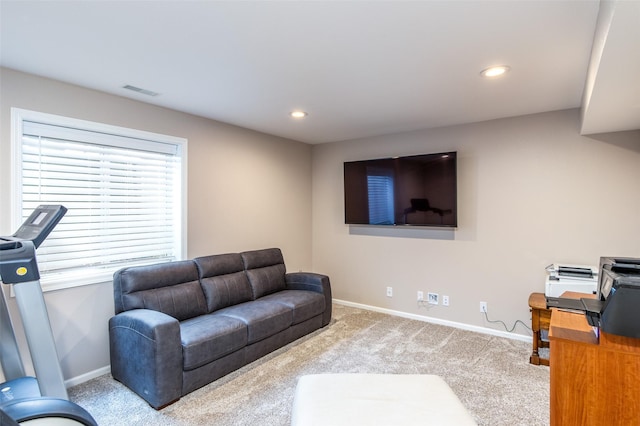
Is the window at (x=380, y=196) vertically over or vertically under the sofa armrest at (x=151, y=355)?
over

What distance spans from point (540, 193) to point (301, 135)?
9.55 ft

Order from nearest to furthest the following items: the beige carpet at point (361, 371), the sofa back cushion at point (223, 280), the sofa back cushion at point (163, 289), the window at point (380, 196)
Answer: the beige carpet at point (361, 371) → the sofa back cushion at point (163, 289) → the sofa back cushion at point (223, 280) → the window at point (380, 196)

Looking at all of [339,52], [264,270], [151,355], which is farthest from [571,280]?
[151,355]

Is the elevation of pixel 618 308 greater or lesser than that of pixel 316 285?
greater

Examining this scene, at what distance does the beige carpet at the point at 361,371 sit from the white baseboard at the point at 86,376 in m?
0.06

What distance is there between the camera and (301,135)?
15.2ft

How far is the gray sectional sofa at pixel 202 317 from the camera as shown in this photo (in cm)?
244

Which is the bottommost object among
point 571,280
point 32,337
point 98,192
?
point 32,337

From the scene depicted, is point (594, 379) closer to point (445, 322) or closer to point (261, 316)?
point (261, 316)

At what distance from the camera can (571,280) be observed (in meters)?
3.04

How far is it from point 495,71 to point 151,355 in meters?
3.18

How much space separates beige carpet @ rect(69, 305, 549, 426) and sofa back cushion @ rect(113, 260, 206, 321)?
0.66 meters

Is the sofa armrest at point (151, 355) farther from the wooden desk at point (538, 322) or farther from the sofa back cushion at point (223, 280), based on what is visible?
the wooden desk at point (538, 322)

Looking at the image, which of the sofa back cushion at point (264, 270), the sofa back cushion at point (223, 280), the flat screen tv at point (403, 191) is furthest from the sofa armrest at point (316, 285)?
the flat screen tv at point (403, 191)
